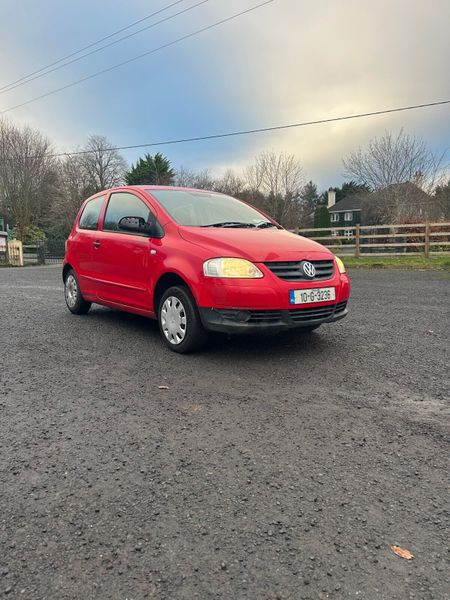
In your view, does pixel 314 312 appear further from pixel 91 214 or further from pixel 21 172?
pixel 21 172

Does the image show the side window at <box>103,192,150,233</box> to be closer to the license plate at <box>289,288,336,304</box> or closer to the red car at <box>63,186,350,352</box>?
the red car at <box>63,186,350,352</box>

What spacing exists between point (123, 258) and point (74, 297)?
172 cm

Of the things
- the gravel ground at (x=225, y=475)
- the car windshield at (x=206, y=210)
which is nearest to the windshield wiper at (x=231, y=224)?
the car windshield at (x=206, y=210)

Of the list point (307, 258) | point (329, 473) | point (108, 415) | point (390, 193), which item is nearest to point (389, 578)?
point (329, 473)

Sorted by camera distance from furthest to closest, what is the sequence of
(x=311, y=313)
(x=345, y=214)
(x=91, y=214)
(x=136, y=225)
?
(x=345, y=214) → (x=91, y=214) → (x=136, y=225) → (x=311, y=313)

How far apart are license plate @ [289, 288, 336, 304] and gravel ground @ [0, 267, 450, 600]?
1.79ft

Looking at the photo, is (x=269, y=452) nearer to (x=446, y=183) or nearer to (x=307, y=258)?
(x=307, y=258)

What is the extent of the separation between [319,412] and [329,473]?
70cm

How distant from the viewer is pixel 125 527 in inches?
66.3

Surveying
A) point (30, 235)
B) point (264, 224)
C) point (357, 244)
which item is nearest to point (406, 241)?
point (357, 244)

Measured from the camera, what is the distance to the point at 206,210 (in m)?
4.85

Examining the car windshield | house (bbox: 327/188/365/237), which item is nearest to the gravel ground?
the car windshield

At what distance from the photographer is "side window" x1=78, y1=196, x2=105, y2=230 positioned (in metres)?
5.56

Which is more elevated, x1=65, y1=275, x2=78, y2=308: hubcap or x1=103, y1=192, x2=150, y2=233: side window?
x1=103, y1=192, x2=150, y2=233: side window
